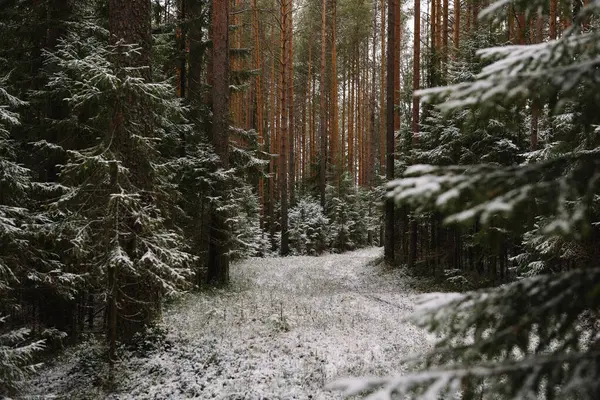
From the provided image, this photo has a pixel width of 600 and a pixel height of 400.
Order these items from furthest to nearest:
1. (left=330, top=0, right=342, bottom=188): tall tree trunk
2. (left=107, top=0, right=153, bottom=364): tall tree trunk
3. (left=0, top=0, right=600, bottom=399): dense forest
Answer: (left=330, top=0, right=342, bottom=188): tall tree trunk < (left=107, top=0, right=153, bottom=364): tall tree trunk < (left=0, top=0, right=600, bottom=399): dense forest

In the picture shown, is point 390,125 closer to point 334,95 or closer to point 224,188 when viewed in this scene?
point 224,188

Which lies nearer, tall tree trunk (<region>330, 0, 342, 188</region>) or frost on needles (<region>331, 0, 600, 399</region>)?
frost on needles (<region>331, 0, 600, 399</region>)

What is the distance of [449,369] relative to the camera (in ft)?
4.67

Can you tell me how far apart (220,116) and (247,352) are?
7455 mm

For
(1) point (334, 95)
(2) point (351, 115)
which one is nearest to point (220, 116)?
(1) point (334, 95)

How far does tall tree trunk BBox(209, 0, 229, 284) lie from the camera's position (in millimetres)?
11406

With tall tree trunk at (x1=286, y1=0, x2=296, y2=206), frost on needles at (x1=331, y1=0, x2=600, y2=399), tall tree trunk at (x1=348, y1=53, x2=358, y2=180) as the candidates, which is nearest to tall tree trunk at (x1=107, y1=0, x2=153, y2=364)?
frost on needles at (x1=331, y1=0, x2=600, y2=399)

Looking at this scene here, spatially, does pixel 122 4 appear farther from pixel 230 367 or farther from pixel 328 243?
pixel 328 243

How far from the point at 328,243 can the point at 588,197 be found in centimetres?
2440

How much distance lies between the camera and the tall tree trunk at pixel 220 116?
11.4 m

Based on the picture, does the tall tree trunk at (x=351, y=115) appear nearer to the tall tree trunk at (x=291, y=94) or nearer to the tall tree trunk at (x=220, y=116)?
the tall tree trunk at (x=291, y=94)

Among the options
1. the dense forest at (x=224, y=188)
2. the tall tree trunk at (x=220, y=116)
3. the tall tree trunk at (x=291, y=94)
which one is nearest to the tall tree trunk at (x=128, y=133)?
the dense forest at (x=224, y=188)

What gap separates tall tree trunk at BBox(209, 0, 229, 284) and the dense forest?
0.22 ft

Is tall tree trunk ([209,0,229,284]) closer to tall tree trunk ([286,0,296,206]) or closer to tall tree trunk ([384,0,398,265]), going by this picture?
tall tree trunk ([384,0,398,265])
